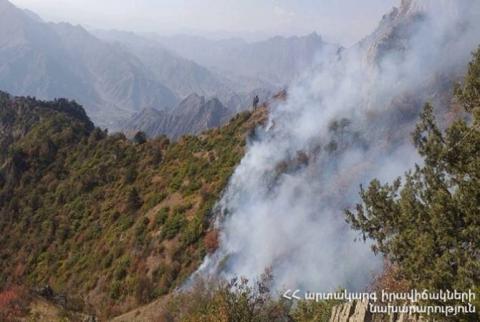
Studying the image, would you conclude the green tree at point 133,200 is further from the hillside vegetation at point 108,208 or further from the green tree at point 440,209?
the green tree at point 440,209

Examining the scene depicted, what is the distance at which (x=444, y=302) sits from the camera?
1325cm

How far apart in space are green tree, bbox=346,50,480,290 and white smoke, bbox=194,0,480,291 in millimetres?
14104

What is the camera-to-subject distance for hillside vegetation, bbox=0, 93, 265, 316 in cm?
4178

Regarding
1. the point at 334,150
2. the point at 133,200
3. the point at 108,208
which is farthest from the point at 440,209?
the point at 108,208

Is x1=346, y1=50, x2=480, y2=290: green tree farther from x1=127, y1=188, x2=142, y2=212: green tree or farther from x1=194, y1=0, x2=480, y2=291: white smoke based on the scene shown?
x1=127, y1=188, x2=142, y2=212: green tree

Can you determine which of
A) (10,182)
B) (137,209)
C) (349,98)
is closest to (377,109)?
(349,98)

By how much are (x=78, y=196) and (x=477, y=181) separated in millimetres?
57731

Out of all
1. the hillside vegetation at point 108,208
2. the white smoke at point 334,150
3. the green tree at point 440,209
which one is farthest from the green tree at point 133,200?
the green tree at point 440,209

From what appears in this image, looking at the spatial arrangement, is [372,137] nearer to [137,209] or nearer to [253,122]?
[253,122]

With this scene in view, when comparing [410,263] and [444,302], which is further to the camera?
[410,263]

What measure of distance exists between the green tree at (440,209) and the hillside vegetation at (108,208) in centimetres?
2369

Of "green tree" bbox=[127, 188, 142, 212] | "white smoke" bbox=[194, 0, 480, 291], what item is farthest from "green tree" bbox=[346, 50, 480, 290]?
"green tree" bbox=[127, 188, 142, 212]

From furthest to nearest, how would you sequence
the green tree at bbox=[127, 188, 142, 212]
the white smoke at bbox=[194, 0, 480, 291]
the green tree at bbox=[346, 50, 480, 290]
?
1. the green tree at bbox=[127, 188, 142, 212]
2. the white smoke at bbox=[194, 0, 480, 291]
3. the green tree at bbox=[346, 50, 480, 290]

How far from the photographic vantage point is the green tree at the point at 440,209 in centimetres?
1354
